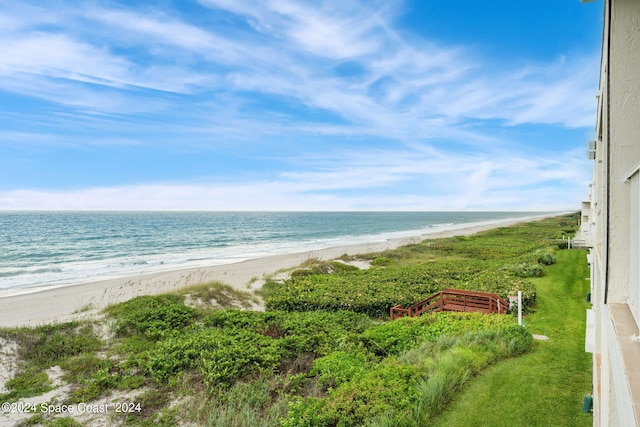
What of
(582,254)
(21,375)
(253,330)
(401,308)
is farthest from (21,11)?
(582,254)

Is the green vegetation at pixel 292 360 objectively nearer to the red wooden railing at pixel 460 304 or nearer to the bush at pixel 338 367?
the bush at pixel 338 367

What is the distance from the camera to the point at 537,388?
8164 mm

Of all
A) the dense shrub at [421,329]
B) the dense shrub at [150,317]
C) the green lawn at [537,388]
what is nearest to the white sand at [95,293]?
the dense shrub at [150,317]

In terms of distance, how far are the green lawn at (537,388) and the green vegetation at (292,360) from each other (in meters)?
0.06

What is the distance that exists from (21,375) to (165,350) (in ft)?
11.1

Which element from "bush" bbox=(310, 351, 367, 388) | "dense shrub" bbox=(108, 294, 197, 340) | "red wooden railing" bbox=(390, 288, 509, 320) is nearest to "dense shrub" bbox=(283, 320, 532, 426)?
"bush" bbox=(310, 351, 367, 388)

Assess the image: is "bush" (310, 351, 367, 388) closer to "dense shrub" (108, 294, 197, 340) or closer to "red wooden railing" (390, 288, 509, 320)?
"red wooden railing" (390, 288, 509, 320)

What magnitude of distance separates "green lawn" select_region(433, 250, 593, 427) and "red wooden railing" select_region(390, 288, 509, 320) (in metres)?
1.48

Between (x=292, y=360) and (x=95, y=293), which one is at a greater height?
(x=292, y=360)

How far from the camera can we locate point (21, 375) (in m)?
9.65

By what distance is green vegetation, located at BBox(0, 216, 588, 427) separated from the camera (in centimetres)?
750

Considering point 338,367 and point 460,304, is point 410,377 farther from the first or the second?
point 460,304

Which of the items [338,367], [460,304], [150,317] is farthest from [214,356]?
[460,304]

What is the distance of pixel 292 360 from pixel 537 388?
18.9 ft
